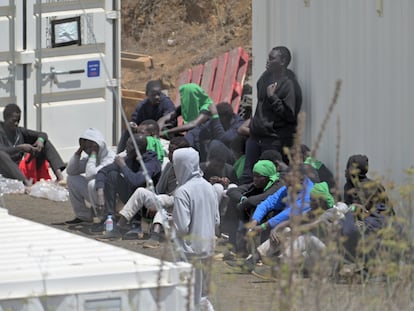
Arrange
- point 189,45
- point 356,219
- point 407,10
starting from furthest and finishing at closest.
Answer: point 189,45
point 407,10
point 356,219

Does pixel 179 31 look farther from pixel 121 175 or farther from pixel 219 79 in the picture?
pixel 121 175

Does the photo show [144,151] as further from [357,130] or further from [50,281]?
[50,281]

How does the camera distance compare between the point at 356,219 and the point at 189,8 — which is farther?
the point at 189,8

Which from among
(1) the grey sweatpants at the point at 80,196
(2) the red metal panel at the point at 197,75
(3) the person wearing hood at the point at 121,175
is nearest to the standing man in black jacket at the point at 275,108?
(3) the person wearing hood at the point at 121,175

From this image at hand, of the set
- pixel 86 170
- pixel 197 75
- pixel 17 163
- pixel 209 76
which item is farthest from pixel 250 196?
pixel 197 75

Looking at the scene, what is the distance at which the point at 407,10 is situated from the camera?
9688mm

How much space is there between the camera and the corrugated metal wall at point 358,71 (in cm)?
984

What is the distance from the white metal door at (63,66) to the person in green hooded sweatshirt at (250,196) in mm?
4102

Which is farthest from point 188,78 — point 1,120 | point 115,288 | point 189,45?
point 115,288

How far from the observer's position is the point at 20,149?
44.9 feet

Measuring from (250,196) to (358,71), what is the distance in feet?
4.49

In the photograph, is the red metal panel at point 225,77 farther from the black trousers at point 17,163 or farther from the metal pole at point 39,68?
the black trousers at point 17,163

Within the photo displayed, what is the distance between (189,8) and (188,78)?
5837 mm

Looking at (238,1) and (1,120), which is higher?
(238,1)
